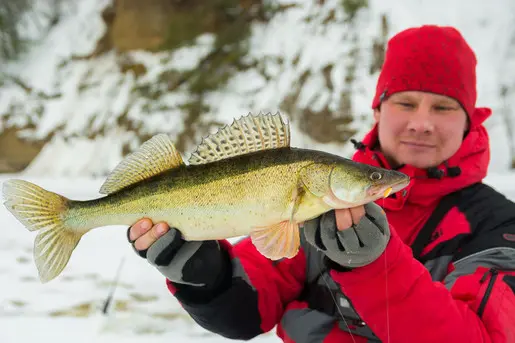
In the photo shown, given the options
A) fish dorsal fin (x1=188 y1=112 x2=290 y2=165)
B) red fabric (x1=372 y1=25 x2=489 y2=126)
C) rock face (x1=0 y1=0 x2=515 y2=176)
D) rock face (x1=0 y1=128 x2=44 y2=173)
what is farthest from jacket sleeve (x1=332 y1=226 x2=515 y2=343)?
rock face (x1=0 y1=128 x2=44 y2=173)

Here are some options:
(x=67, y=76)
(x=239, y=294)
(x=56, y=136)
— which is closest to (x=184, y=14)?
(x=67, y=76)

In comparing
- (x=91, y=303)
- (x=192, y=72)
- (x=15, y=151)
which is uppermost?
(x=192, y=72)

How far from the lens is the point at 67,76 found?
1515 cm

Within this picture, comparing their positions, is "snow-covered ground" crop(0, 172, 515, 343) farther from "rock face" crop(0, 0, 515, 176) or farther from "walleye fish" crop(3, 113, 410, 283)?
"rock face" crop(0, 0, 515, 176)

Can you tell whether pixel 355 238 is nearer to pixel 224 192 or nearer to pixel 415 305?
pixel 415 305

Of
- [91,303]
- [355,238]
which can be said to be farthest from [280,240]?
[91,303]

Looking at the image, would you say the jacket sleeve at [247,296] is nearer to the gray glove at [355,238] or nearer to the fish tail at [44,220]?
the fish tail at [44,220]

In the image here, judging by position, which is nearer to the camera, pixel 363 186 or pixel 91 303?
pixel 363 186

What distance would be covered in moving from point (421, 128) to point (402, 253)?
2.60ft

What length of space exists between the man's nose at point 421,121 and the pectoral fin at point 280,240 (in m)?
0.93

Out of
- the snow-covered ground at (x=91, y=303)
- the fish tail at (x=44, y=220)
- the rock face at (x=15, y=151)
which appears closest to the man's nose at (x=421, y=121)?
the fish tail at (x=44, y=220)

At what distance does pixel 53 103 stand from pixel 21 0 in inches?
184

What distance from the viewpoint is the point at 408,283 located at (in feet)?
5.13

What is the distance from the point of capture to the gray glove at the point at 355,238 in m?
1.46
